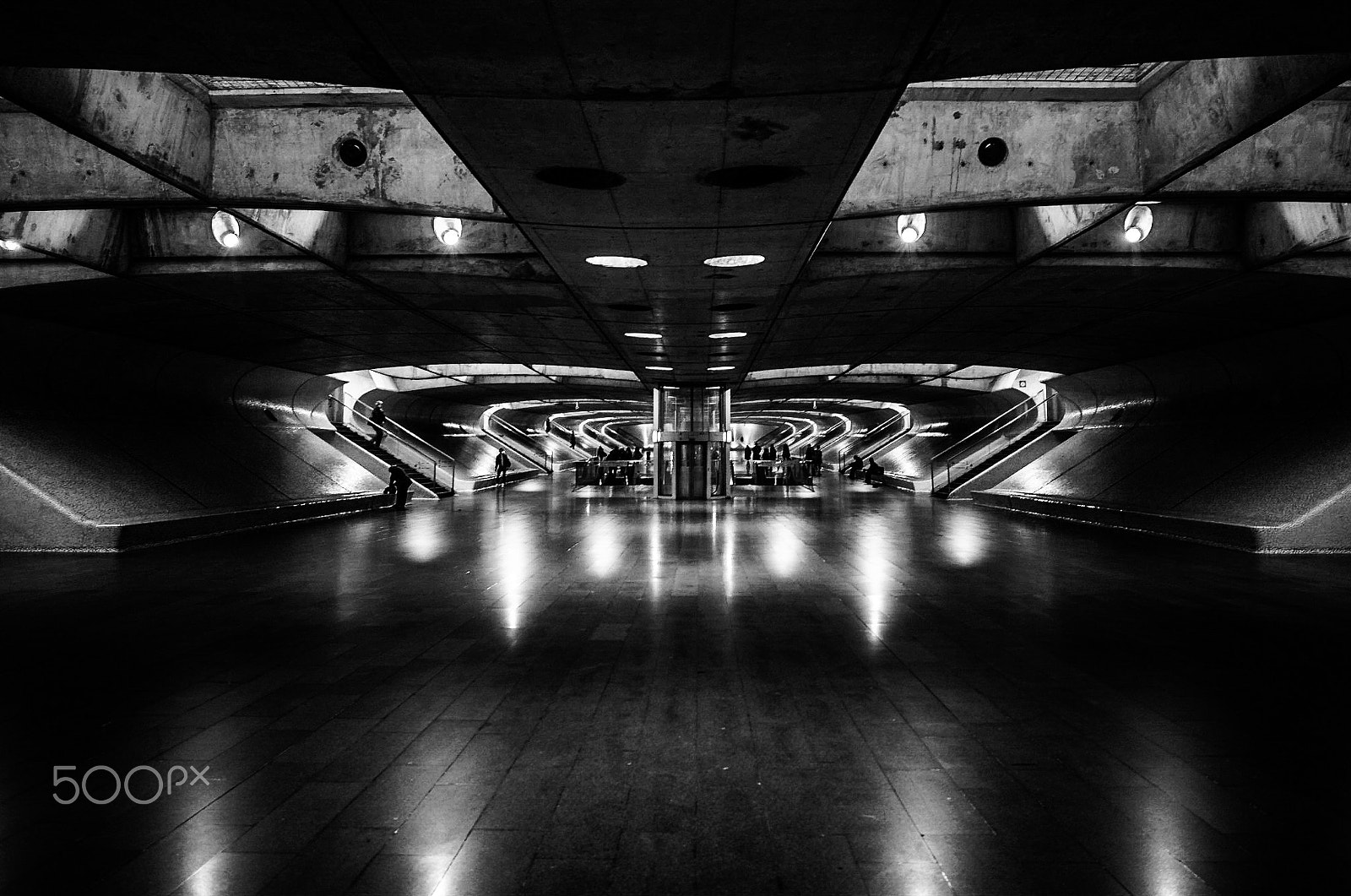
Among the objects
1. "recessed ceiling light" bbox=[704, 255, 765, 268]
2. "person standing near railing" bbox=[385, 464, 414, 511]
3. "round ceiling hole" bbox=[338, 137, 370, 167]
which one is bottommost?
"person standing near railing" bbox=[385, 464, 414, 511]

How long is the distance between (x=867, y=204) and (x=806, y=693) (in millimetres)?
5545

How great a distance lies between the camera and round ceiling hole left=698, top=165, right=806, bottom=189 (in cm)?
625

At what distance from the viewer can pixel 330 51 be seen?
4.48m

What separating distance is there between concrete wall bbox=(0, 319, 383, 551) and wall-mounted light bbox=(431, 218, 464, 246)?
7.12 meters

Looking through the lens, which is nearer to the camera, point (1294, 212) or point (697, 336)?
point (1294, 212)

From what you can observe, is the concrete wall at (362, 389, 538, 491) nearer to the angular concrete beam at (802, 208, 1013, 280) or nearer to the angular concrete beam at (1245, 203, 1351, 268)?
the angular concrete beam at (802, 208, 1013, 280)

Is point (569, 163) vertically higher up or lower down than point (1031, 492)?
higher up

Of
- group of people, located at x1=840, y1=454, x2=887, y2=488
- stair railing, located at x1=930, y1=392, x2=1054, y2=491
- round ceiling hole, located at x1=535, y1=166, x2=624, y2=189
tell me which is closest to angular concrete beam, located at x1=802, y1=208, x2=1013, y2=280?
round ceiling hole, located at x1=535, y1=166, x2=624, y2=189

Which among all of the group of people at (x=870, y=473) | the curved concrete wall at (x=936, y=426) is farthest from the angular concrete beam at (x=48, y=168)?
the group of people at (x=870, y=473)

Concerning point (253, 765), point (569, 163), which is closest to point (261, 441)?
point (569, 163)

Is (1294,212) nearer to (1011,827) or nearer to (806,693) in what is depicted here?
(806,693)

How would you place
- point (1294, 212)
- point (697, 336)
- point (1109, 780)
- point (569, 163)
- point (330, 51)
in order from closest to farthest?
point (1109, 780)
point (330, 51)
point (569, 163)
point (1294, 212)
point (697, 336)

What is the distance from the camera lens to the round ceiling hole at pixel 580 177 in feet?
20.7

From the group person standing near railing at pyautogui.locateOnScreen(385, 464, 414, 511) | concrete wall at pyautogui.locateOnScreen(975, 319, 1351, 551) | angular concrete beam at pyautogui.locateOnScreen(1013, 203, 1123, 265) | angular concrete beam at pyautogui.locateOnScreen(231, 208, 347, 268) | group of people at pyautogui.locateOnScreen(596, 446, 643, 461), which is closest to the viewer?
angular concrete beam at pyautogui.locateOnScreen(1013, 203, 1123, 265)
